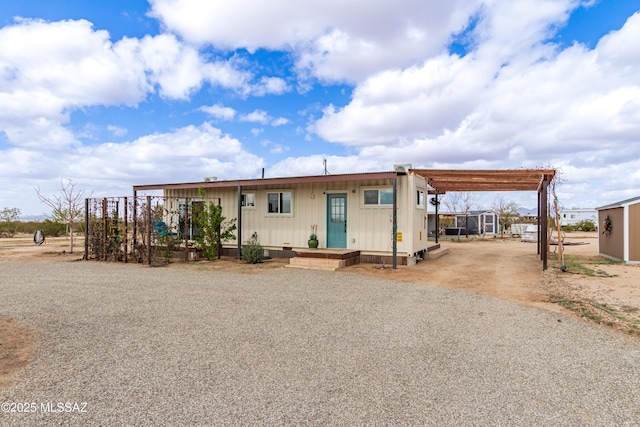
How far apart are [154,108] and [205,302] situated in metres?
11.1

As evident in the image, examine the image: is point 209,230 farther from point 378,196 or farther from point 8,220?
point 8,220

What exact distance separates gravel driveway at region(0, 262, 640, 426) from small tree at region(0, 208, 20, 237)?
2369 cm

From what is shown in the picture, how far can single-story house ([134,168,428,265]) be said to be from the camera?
1114 centimetres

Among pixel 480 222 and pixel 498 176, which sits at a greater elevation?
pixel 498 176

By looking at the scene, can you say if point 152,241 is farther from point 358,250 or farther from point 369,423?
point 369,423

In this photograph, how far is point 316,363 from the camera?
143 inches

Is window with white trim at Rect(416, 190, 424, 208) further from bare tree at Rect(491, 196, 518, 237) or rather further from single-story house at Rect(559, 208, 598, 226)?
single-story house at Rect(559, 208, 598, 226)

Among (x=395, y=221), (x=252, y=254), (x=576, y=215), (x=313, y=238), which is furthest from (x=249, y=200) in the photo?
(x=576, y=215)

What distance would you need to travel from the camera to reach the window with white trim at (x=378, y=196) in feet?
37.4

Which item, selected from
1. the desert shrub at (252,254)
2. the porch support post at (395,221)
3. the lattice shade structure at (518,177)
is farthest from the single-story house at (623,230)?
the desert shrub at (252,254)

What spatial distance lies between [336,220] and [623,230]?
9033mm

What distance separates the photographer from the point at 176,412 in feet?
8.88

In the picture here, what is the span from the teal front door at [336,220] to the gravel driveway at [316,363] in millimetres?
5384

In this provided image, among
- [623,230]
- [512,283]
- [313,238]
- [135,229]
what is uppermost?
[135,229]
